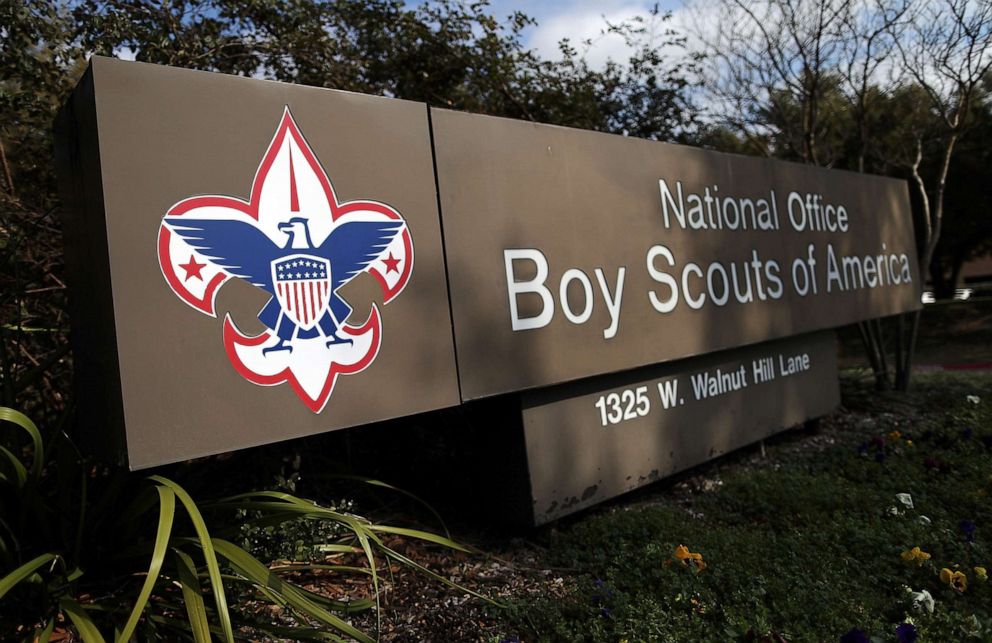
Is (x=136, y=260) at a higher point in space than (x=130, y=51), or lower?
lower

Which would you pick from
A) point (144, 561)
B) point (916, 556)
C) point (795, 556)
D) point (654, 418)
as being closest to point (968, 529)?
point (916, 556)

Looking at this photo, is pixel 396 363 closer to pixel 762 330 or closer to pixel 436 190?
pixel 436 190

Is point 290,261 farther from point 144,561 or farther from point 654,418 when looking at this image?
point 654,418

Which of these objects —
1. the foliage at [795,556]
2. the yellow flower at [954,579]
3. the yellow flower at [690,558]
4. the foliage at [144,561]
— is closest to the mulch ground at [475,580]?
the foliage at [795,556]

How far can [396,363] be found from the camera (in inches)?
115

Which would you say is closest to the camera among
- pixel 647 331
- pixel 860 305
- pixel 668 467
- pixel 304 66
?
pixel 647 331

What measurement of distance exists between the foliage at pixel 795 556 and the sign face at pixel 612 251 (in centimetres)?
87

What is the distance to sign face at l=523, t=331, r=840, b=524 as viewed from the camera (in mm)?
3641

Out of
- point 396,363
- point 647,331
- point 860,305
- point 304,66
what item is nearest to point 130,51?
point 304,66

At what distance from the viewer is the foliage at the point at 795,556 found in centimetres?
272

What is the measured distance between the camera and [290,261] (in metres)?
2.63

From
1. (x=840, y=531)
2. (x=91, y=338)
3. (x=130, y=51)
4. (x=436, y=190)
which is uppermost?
(x=130, y=51)

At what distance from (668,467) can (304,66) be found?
12.4 feet

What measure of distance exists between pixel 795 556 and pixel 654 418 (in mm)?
1123
